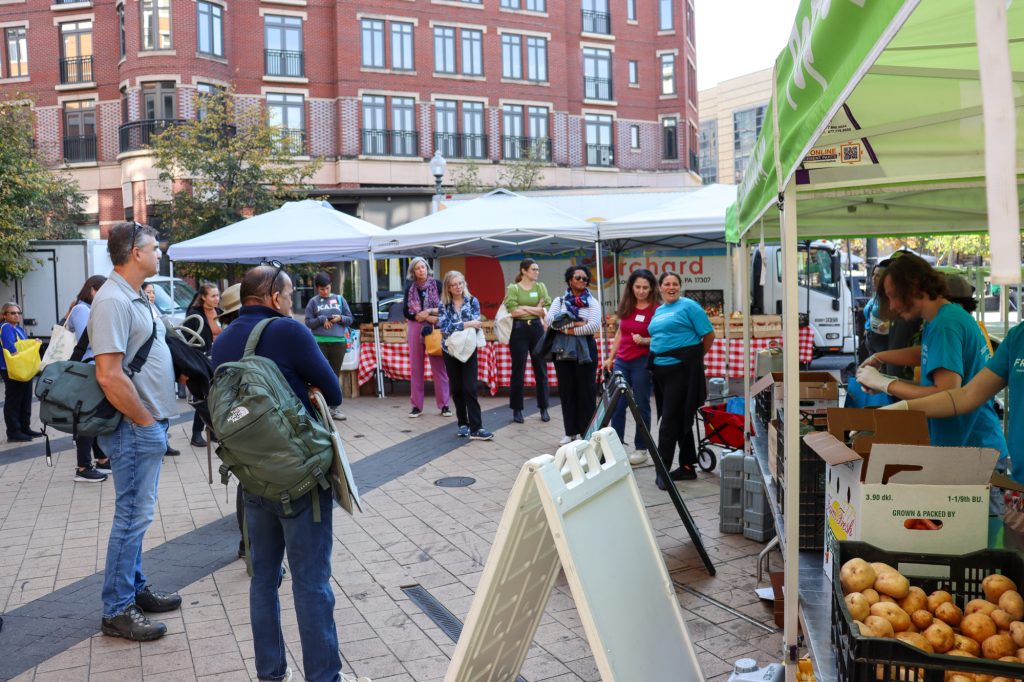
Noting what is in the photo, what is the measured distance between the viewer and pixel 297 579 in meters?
3.43

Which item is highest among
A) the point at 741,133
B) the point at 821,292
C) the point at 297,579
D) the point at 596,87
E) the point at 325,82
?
the point at 741,133

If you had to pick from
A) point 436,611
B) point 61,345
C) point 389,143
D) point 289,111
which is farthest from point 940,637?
point 289,111

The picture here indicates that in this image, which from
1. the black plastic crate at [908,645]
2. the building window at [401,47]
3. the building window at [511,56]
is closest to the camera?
the black plastic crate at [908,645]

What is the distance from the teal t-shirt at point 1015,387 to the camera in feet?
10.6

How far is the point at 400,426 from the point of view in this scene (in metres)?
10.6

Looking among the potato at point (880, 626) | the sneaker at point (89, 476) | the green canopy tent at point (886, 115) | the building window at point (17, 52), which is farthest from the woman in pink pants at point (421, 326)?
the building window at point (17, 52)

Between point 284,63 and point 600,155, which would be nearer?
point 284,63

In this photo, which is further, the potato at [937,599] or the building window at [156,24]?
the building window at [156,24]

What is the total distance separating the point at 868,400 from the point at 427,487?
3.68 metres

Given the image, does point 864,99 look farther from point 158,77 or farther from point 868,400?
point 158,77

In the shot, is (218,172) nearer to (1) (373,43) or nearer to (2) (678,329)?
(1) (373,43)

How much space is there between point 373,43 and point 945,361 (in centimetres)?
3182

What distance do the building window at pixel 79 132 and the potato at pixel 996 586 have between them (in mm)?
34962

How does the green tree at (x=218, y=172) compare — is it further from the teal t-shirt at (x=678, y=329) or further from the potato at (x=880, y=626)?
the potato at (x=880, y=626)
